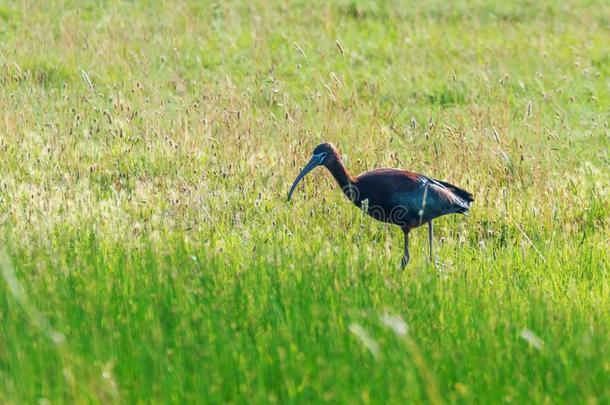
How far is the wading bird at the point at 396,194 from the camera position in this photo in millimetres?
7855

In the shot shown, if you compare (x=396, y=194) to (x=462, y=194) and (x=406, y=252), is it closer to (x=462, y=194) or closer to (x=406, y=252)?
(x=406, y=252)

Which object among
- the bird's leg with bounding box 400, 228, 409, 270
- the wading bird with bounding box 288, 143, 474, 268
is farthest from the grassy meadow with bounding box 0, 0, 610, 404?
the wading bird with bounding box 288, 143, 474, 268

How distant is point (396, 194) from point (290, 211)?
0.96m

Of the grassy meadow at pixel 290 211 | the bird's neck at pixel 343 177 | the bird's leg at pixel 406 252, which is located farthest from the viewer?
the bird's neck at pixel 343 177

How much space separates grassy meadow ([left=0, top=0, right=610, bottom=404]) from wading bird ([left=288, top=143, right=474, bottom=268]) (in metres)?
0.21

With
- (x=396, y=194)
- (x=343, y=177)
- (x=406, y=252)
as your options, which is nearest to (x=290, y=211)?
(x=343, y=177)

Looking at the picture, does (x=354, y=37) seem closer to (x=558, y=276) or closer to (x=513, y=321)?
(x=558, y=276)

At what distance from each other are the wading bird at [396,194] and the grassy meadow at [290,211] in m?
0.21

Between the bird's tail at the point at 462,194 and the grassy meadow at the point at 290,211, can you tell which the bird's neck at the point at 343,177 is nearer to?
the grassy meadow at the point at 290,211

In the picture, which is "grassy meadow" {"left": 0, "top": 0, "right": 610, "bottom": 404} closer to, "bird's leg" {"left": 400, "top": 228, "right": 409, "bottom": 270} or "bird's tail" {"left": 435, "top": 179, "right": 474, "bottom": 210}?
"bird's leg" {"left": 400, "top": 228, "right": 409, "bottom": 270}

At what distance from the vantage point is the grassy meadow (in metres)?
4.72

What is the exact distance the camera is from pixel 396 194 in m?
7.86

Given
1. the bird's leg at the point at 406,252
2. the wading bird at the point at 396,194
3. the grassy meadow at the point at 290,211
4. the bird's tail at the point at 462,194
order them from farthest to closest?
the bird's tail at the point at 462,194 → the wading bird at the point at 396,194 → the bird's leg at the point at 406,252 → the grassy meadow at the point at 290,211

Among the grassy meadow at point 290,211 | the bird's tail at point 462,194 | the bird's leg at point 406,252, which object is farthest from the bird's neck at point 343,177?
the bird's tail at point 462,194
